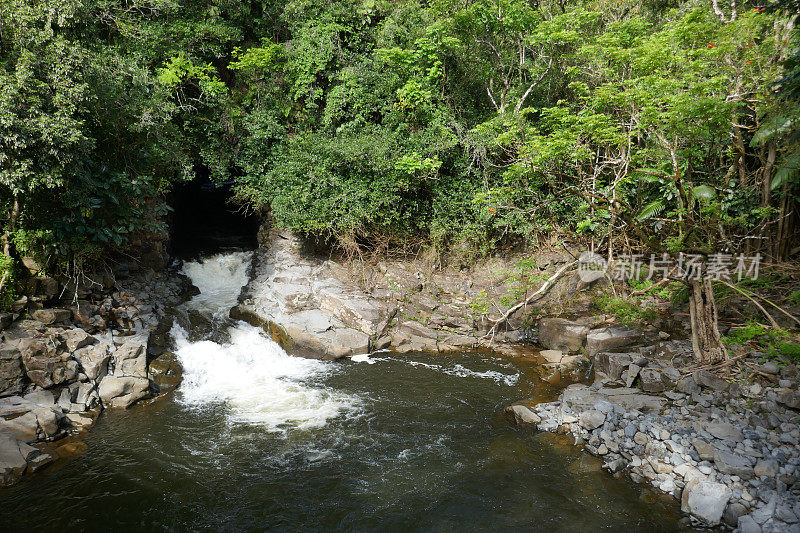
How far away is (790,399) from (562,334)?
512cm

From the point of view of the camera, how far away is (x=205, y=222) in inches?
772

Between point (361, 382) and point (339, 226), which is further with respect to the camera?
point (339, 226)

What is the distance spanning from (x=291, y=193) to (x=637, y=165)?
10258mm

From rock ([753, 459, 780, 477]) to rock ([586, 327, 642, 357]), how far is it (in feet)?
13.7

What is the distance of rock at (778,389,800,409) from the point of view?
7512 mm

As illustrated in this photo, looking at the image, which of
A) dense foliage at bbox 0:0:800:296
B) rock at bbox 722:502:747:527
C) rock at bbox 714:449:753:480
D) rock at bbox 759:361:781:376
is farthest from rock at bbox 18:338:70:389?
rock at bbox 759:361:781:376

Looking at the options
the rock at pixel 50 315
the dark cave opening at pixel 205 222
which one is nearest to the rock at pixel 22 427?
the rock at pixel 50 315

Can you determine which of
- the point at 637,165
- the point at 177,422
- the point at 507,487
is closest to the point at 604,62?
the point at 637,165

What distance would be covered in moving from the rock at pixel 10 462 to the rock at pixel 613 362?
11.1 m

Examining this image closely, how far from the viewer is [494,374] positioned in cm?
1138

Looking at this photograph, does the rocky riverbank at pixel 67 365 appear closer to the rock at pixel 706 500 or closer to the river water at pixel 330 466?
the river water at pixel 330 466

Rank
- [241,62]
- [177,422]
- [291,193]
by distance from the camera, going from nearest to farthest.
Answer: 1. [177,422]
2. [291,193]
3. [241,62]

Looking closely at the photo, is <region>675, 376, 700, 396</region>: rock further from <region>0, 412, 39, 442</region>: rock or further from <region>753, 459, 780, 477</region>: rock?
<region>0, 412, 39, 442</region>: rock

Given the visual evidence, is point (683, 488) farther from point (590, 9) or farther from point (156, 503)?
point (590, 9)
